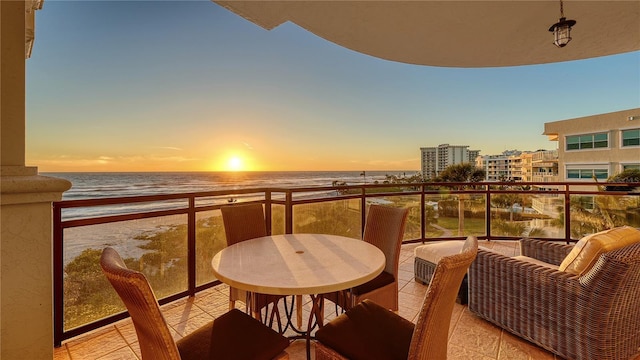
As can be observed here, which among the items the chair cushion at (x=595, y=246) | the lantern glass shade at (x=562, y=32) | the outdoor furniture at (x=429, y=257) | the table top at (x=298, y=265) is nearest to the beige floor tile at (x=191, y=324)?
the table top at (x=298, y=265)

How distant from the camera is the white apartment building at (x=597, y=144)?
42.2ft

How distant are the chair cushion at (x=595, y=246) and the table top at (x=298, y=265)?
1.39m

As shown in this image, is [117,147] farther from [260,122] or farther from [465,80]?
[465,80]

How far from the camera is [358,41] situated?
3.69m

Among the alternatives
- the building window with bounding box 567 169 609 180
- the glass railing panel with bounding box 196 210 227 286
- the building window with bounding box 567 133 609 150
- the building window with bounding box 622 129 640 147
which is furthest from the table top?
the building window with bounding box 567 133 609 150

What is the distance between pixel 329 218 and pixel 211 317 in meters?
2.14

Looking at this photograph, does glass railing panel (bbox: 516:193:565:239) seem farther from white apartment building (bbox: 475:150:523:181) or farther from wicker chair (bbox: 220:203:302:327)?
white apartment building (bbox: 475:150:523:181)

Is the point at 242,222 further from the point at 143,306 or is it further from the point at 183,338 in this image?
the point at 143,306

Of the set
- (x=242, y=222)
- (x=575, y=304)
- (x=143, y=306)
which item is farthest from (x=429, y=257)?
(x=143, y=306)

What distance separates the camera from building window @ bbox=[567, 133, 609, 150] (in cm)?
1396

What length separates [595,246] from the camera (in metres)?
1.73

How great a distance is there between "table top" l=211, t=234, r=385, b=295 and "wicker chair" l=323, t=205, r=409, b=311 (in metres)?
0.42

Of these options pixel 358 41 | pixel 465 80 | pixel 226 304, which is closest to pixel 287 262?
pixel 226 304

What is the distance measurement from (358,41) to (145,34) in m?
5.77
